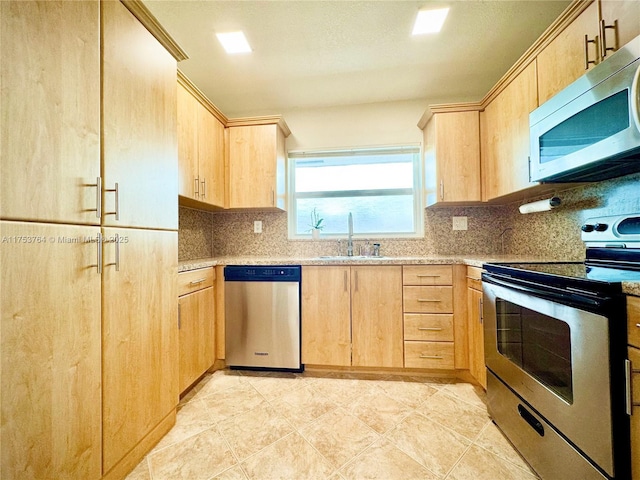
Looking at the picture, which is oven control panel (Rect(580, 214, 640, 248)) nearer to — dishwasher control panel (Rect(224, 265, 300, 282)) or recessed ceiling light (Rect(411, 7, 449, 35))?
recessed ceiling light (Rect(411, 7, 449, 35))

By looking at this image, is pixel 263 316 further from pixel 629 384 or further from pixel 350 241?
pixel 629 384

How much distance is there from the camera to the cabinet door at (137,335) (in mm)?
1092

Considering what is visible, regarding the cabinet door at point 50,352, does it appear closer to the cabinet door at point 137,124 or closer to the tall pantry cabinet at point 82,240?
the tall pantry cabinet at point 82,240

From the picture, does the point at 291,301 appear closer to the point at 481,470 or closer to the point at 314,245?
the point at 314,245

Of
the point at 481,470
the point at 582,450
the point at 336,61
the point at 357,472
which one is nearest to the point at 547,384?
the point at 582,450

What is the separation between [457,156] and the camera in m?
2.24

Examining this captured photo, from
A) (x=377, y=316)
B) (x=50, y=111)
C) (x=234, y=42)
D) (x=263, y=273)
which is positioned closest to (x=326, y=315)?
(x=377, y=316)

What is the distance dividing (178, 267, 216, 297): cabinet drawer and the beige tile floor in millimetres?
753

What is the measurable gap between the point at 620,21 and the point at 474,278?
143 centimetres

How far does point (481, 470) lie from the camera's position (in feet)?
3.96

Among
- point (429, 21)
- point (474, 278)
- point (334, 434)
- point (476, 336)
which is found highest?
point (429, 21)

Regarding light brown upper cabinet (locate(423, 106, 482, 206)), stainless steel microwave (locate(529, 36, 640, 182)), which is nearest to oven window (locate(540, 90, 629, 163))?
stainless steel microwave (locate(529, 36, 640, 182))

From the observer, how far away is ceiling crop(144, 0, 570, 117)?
5.41 feet

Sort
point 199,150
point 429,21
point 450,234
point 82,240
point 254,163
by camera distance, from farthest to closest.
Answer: point 450,234
point 254,163
point 199,150
point 429,21
point 82,240
